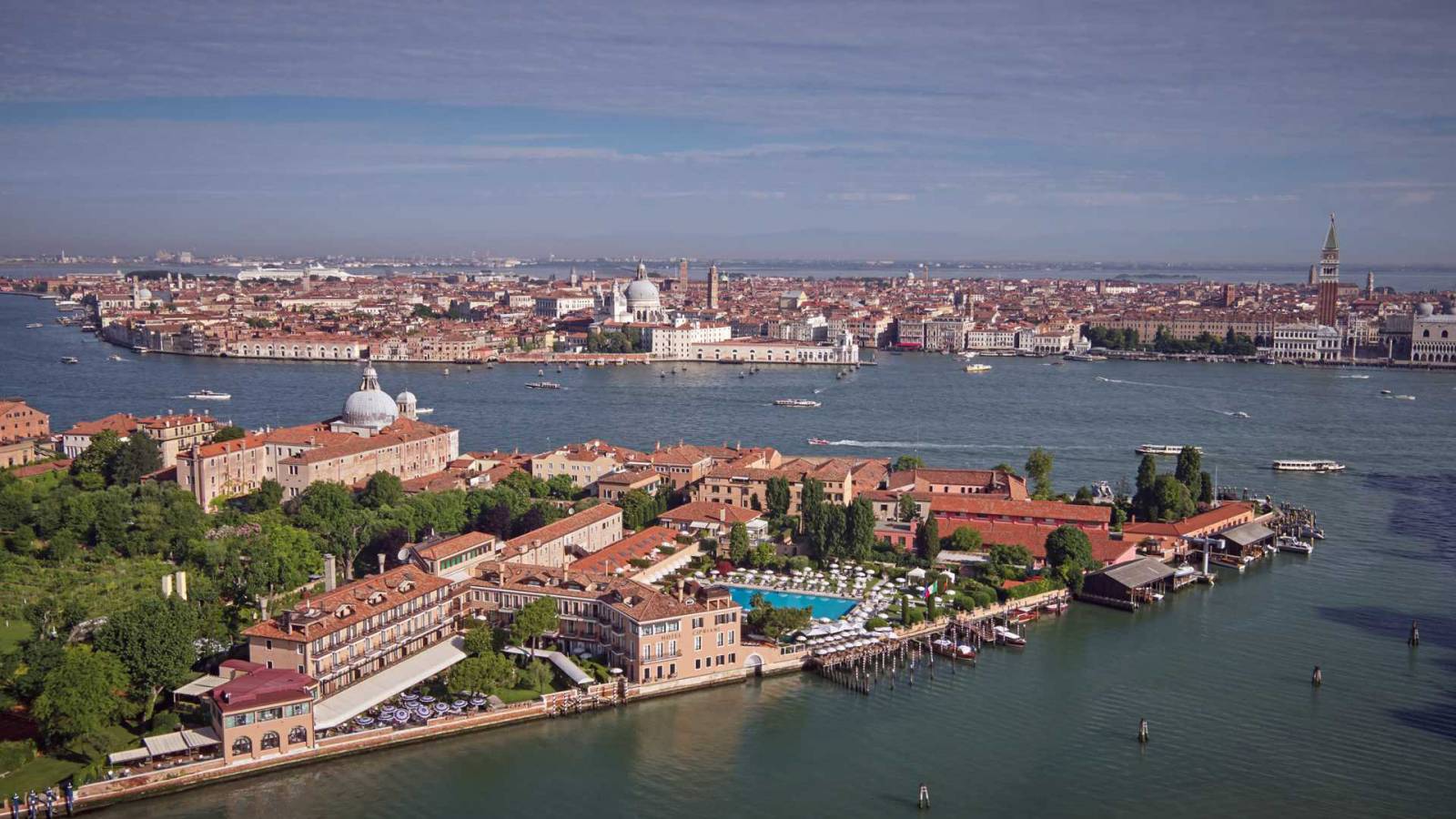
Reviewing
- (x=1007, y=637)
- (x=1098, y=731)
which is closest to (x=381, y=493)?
(x=1007, y=637)

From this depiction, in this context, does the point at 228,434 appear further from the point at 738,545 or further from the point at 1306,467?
the point at 1306,467

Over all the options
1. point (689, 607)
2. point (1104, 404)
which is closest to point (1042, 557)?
point (689, 607)

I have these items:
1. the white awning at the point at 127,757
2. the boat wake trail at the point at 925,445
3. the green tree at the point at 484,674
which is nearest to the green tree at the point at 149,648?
the white awning at the point at 127,757

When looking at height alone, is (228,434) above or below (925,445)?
above

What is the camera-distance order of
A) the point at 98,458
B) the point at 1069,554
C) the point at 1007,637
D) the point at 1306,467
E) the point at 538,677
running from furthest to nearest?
1. the point at 1306,467
2. the point at 98,458
3. the point at 1069,554
4. the point at 1007,637
5. the point at 538,677

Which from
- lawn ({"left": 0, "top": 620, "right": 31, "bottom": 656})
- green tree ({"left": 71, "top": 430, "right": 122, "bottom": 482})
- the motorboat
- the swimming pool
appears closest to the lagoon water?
the motorboat

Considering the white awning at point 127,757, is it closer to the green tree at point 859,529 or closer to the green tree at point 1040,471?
the green tree at point 859,529
